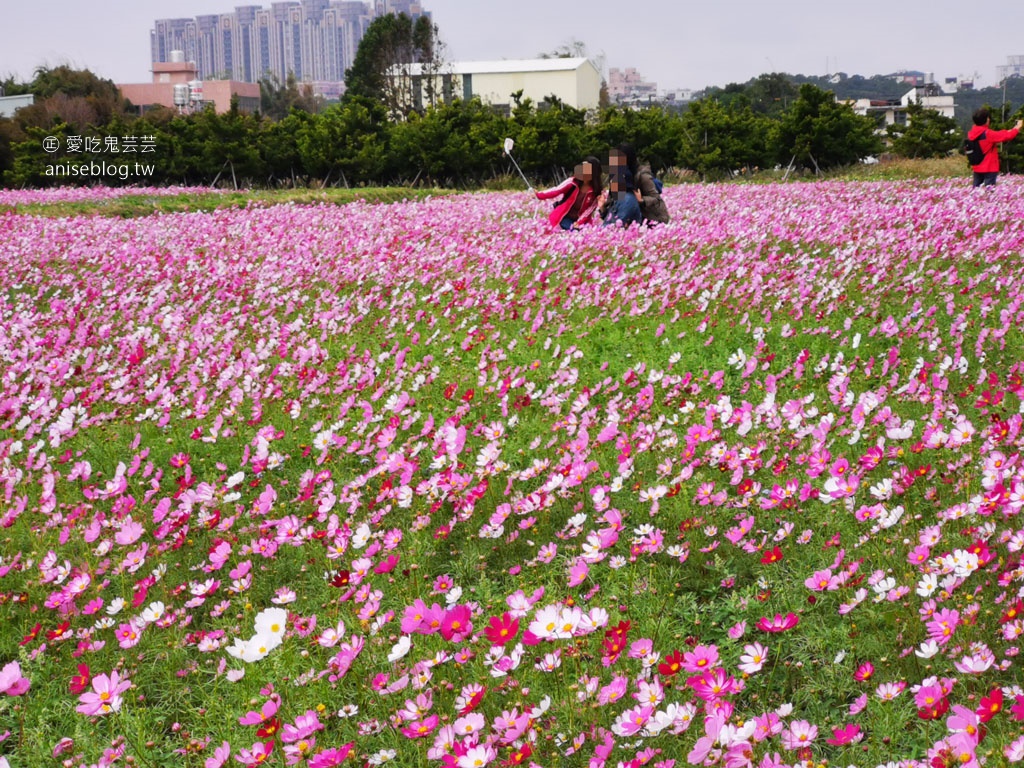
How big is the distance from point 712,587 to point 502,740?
136 centimetres

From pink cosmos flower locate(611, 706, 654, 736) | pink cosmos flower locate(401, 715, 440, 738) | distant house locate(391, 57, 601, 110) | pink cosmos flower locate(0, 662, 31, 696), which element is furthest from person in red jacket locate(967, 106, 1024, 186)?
distant house locate(391, 57, 601, 110)

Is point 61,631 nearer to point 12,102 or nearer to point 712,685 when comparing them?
point 712,685

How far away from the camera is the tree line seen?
27.0m

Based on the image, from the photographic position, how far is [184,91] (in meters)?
88.0

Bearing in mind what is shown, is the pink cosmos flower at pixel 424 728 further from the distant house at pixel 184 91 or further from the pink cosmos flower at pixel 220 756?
the distant house at pixel 184 91

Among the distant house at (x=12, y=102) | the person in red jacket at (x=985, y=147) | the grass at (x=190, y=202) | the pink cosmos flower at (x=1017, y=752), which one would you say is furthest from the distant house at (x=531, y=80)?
the pink cosmos flower at (x=1017, y=752)

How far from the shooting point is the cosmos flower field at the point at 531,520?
2.28m

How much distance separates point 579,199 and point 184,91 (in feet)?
282

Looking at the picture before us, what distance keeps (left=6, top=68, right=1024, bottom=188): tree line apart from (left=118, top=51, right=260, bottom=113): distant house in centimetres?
5255

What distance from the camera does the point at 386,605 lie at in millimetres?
3268

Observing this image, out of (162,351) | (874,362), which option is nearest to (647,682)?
(874,362)

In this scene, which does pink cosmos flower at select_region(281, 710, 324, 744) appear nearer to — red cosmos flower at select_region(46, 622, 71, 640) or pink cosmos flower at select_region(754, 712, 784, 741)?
pink cosmos flower at select_region(754, 712, 784, 741)

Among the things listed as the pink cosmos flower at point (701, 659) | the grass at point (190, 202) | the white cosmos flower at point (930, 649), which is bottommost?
the white cosmos flower at point (930, 649)

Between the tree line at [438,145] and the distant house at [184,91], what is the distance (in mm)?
52553
